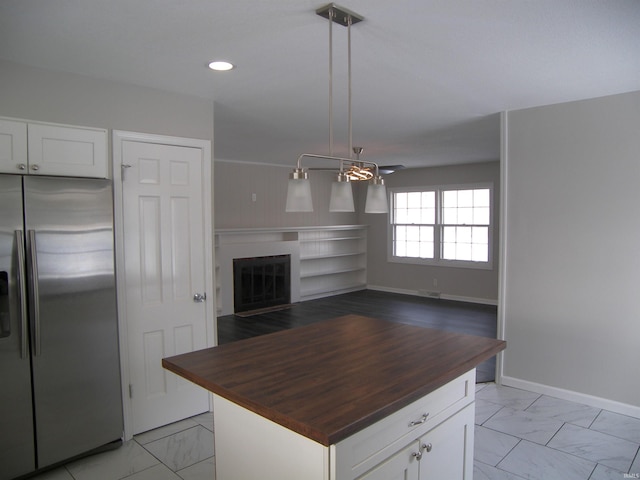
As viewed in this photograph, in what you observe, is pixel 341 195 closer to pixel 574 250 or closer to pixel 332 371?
pixel 332 371

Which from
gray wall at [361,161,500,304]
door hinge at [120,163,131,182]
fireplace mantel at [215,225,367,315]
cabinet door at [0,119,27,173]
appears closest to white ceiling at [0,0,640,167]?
cabinet door at [0,119,27,173]

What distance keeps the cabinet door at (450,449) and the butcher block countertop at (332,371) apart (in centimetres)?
29

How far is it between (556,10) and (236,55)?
1.57 meters

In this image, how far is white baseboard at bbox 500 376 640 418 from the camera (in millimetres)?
3278

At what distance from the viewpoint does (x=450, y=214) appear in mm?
7863

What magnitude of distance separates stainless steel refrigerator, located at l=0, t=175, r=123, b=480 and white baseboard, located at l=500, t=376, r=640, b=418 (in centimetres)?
316

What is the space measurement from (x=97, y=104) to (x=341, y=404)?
2.42m

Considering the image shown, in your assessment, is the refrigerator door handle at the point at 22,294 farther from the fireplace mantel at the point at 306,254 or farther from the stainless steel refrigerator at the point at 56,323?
the fireplace mantel at the point at 306,254

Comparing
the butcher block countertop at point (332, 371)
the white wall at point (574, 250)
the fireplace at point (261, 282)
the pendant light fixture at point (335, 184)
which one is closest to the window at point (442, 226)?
the fireplace at point (261, 282)

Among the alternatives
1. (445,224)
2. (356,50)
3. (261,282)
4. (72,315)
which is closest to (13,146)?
(72,315)

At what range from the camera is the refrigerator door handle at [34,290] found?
2.42m

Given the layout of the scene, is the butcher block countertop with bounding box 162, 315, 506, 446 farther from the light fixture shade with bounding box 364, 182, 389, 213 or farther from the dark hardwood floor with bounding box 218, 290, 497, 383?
the dark hardwood floor with bounding box 218, 290, 497, 383

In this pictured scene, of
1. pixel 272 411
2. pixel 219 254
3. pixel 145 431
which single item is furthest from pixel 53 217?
pixel 219 254

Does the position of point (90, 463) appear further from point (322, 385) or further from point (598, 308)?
point (598, 308)
